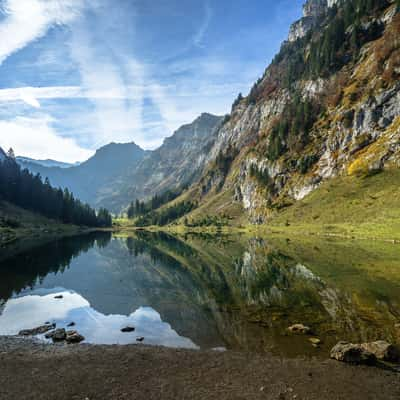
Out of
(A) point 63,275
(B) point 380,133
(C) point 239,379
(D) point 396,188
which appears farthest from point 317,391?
(B) point 380,133

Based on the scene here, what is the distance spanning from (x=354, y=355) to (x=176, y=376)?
1114cm

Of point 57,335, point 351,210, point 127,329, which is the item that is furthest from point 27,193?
point 127,329

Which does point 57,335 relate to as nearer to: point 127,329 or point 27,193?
point 127,329

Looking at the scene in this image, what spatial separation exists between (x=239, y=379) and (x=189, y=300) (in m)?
21.3

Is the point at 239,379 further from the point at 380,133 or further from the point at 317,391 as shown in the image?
the point at 380,133

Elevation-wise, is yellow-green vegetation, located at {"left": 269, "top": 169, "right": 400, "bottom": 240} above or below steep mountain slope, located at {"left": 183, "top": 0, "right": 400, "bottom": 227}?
below

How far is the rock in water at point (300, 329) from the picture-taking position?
24.0 metres

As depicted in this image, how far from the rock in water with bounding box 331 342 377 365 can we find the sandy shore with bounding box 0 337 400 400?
59 cm

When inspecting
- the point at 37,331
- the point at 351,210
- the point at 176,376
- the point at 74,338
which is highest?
the point at 351,210

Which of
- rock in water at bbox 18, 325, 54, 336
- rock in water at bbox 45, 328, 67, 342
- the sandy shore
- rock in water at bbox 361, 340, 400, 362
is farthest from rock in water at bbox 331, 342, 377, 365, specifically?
rock in water at bbox 18, 325, 54, 336

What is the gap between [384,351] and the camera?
18.4 meters

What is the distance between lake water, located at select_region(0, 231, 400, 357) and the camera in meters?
23.9

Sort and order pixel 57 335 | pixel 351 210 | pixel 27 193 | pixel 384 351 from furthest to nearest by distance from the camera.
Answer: pixel 27 193, pixel 351 210, pixel 57 335, pixel 384 351

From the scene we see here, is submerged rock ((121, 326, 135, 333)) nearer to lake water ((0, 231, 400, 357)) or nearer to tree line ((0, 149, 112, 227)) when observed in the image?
lake water ((0, 231, 400, 357))
